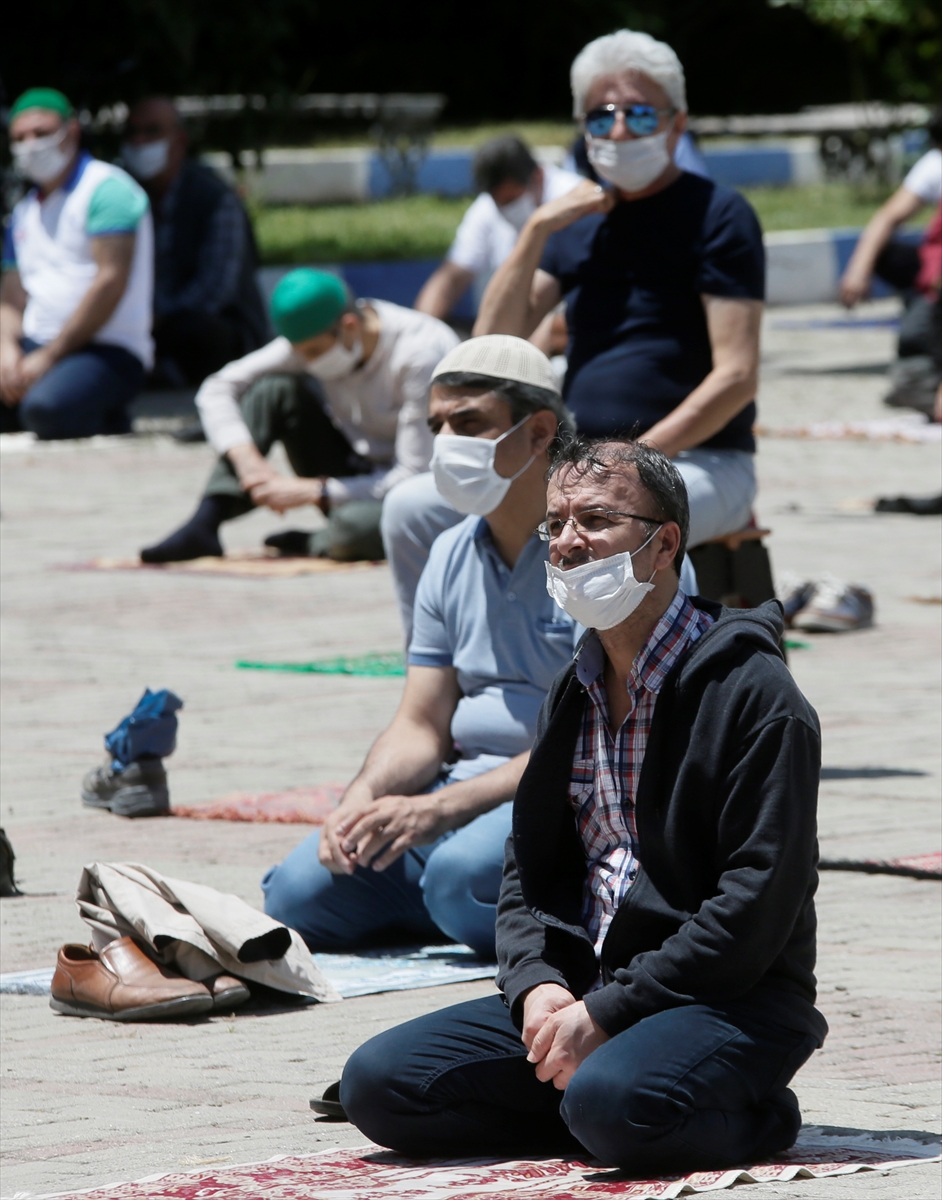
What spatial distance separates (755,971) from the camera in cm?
337

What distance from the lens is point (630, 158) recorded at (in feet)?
19.7

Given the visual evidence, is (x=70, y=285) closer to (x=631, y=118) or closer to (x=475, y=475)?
(x=631, y=118)

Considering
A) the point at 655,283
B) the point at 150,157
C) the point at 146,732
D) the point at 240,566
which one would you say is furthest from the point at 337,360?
Answer: the point at 150,157

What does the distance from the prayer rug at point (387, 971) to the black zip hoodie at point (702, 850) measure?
40.5 inches

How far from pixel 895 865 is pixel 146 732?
1891mm

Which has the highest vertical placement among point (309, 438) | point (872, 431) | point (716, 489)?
point (716, 489)

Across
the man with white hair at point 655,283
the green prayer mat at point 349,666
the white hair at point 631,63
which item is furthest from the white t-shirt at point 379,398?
the white hair at point 631,63

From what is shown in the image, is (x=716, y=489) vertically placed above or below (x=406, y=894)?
above

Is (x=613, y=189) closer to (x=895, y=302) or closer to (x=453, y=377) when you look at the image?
(x=453, y=377)

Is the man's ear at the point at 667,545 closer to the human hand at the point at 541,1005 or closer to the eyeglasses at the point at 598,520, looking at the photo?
the eyeglasses at the point at 598,520

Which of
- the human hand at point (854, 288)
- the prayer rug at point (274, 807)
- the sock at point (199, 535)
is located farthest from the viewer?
the human hand at point (854, 288)

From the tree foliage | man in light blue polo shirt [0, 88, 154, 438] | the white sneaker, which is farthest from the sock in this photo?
the tree foliage

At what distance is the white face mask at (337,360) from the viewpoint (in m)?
8.44

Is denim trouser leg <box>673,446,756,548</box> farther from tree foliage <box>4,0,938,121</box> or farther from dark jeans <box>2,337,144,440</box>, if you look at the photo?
tree foliage <box>4,0,938,121</box>
